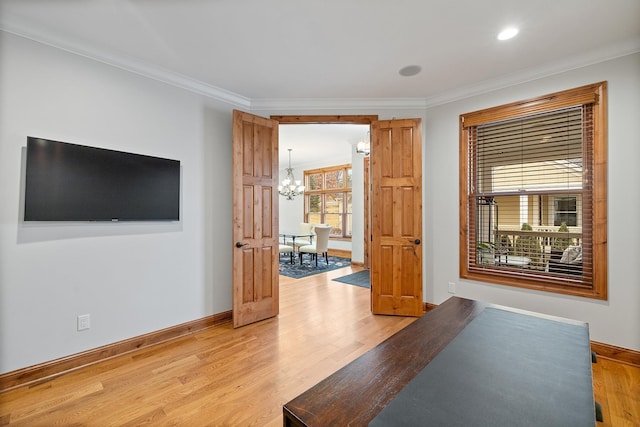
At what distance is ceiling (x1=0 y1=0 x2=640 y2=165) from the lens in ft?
6.48

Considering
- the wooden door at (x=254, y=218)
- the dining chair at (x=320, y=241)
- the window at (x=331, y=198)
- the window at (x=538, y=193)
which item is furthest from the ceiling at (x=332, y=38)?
the window at (x=331, y=198)

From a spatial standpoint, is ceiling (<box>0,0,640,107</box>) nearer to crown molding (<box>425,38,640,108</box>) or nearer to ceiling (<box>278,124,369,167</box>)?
crown molding (<box>425,38,640,108</box>)

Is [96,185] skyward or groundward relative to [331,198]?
groundward

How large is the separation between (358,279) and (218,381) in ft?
11.5

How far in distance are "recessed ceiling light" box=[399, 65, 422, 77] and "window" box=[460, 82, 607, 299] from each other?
34.7 inches

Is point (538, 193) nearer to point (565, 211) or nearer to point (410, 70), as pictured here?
point (565, 211)

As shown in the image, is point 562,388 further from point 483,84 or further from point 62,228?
point 62,228

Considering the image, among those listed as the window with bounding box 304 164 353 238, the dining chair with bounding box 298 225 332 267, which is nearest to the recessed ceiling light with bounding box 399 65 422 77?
the dining chair with bounding box 298 225 332 267

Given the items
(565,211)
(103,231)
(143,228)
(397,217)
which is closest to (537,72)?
(565,211)

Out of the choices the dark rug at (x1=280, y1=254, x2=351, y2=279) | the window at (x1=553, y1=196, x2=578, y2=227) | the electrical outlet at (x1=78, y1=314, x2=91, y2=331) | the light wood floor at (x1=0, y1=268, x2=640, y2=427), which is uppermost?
the window at (x1=553, y1=196, x2=578, y2=227)

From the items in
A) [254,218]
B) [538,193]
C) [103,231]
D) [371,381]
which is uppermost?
[538,193]

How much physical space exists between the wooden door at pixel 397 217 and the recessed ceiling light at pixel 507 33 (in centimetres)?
121

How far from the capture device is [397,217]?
138 inches

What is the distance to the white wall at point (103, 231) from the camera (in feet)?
6.88
